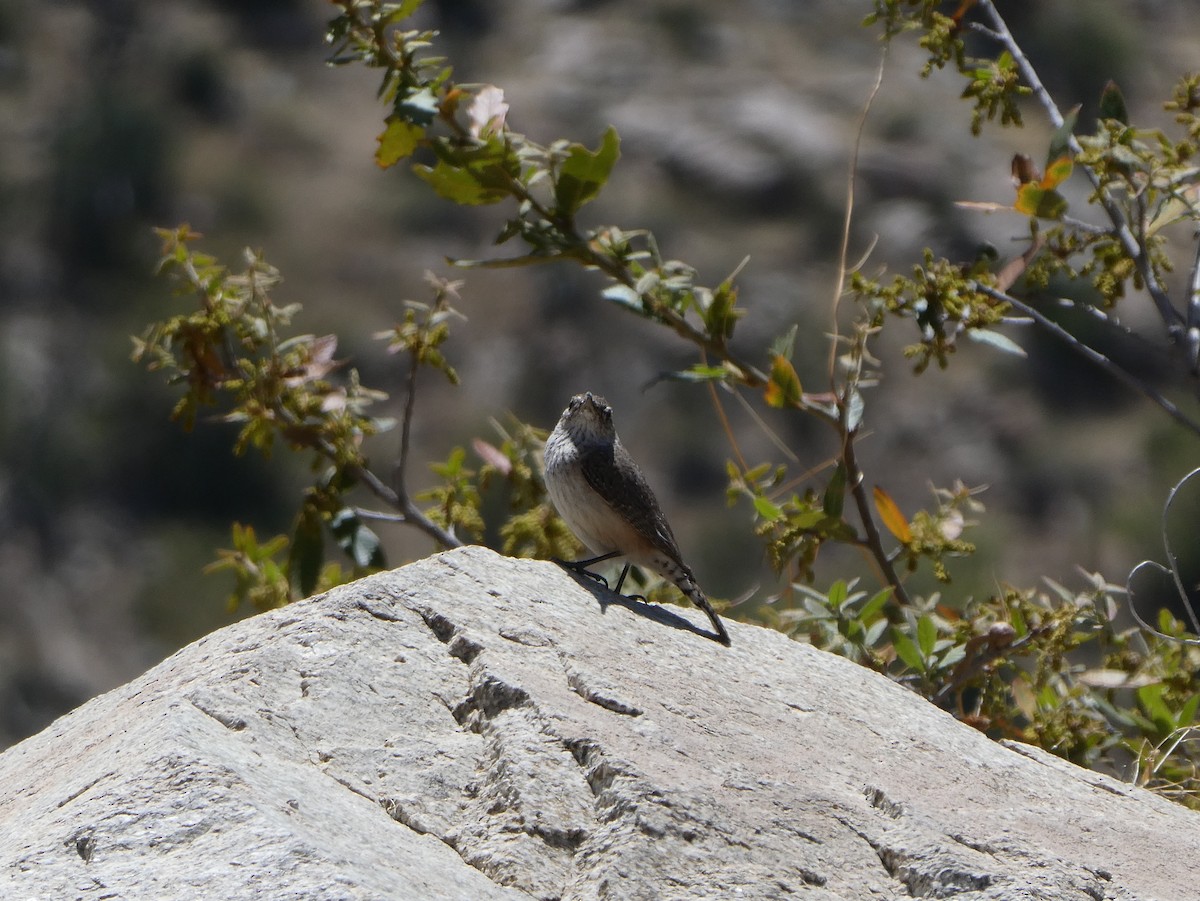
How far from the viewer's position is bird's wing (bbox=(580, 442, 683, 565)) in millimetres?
4504

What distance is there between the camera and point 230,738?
2770 mm

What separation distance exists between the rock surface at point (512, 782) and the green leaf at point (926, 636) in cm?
61

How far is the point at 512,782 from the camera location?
2822 mm

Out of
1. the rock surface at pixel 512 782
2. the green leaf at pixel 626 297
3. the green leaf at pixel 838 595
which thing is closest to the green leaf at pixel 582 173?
the green leaf at pixel 626 297

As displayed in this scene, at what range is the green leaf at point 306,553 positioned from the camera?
4797 millimetres

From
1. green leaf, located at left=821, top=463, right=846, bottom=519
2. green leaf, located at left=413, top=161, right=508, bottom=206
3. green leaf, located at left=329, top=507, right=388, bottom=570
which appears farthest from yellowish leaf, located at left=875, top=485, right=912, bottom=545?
green leaf, located at left=329, top=507, right=388, bottom=570

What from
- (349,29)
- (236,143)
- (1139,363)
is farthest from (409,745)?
(236,143)

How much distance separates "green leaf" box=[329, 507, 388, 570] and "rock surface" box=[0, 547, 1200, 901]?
137 cm

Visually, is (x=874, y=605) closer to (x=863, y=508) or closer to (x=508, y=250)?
(x=863, y=508)

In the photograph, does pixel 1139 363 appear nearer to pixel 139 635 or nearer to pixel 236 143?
pixel 139 635

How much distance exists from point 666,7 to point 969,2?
3853cm

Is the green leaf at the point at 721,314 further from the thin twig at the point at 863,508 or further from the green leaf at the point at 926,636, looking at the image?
the green leaf at the point at 926,636

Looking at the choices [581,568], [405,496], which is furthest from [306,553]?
[581,568]

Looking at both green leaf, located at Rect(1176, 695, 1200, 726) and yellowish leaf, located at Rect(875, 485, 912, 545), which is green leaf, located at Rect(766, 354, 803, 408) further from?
green leaf, located at Rect(1176, 695, 1200, 726)
